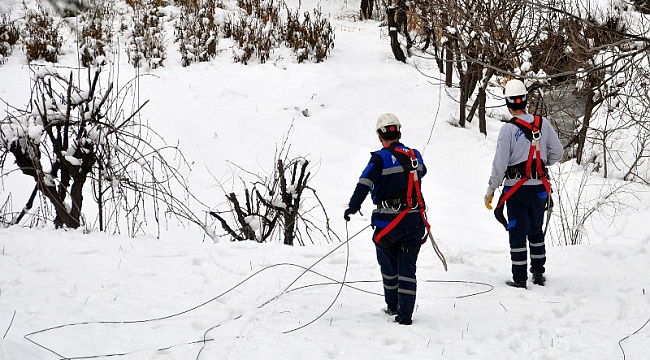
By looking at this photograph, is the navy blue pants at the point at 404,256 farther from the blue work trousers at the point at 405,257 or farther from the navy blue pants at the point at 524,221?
the navy blue pants at the point at 524,221

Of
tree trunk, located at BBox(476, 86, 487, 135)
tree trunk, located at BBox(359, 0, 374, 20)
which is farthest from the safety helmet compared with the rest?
tree trunk, located at BBox(359, 0, 374, 20)

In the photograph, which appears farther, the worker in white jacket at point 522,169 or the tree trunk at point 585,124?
the tree trunk at point 585,124

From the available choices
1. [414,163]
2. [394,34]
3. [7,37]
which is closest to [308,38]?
[394,34]

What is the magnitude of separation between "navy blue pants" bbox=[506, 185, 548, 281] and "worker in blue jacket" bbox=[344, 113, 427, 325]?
1.04 metres

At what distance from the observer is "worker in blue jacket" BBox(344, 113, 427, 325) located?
407 cm

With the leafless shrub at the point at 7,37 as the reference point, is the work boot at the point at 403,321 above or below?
below

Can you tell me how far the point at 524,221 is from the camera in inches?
191

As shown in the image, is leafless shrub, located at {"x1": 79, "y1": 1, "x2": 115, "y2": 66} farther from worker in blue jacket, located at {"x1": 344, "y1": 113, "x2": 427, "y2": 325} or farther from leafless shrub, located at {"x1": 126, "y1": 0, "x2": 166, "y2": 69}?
worker in blue jacket, located at {"x1": 344, "y1": 113, "x2": 427, "y2": 325}

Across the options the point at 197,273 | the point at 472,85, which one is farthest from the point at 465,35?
the point at 197,273

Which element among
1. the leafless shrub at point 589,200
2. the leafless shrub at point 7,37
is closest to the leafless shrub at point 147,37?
the leafless shrub at point 7,37

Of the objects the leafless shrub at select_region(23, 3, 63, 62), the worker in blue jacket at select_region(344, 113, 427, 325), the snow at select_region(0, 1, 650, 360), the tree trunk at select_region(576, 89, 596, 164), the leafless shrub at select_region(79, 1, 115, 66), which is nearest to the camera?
the snow at select_region(0, 1, 650, 360)

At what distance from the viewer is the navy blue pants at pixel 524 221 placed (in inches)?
189

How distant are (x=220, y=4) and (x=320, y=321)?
41.2 feet

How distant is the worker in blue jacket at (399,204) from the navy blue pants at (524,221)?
1.04m
